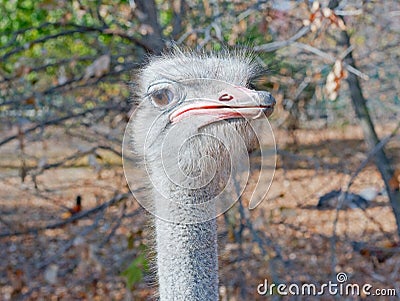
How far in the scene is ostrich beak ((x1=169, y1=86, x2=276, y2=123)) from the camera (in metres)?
1.36

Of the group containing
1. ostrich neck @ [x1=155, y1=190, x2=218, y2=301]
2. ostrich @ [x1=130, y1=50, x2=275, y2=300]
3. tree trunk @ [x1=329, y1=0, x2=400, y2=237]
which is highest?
tree trunk @ [x1=329, y1=0, x2=400, y2=237]

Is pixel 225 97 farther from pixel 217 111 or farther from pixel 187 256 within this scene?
pixel 187 256

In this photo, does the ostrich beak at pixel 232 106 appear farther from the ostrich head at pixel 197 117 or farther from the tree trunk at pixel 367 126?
the tree trunk at pixel 367 126

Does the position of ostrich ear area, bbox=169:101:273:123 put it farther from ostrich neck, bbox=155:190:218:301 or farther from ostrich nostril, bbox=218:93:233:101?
ostrich neck, bbox=155:190:218:301

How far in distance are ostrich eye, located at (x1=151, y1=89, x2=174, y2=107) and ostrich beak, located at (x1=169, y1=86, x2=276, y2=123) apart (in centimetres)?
4

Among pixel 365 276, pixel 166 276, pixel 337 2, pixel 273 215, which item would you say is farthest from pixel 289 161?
pixel 166 276

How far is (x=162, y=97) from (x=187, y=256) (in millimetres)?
344

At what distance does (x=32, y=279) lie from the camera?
3.98m

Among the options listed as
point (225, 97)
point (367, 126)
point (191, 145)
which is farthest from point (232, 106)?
point (367, 126)

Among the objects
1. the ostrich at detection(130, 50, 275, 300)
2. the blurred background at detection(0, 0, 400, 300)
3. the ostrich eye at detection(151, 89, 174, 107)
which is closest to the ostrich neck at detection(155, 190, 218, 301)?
the ostrich at detection(130, 50, 275, 300)

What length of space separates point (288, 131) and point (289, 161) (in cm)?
53

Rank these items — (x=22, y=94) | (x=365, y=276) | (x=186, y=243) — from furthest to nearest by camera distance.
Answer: (x=365, y=276) < (x=22, y=94) < (x=186, y=243)

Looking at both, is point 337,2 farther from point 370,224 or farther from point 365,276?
point 370,224

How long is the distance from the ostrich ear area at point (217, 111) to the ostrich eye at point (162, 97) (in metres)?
0.03
